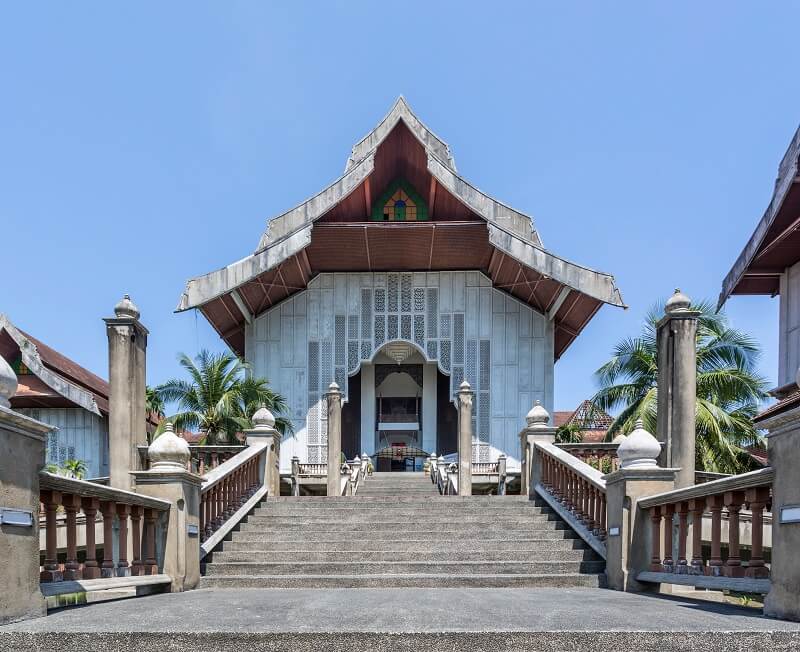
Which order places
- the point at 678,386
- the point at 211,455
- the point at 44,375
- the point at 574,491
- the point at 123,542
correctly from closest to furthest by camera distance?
the point at 123,542 < the point at 574,491 < the point at 678,386 < the point at 211,455 < the point at 44,375

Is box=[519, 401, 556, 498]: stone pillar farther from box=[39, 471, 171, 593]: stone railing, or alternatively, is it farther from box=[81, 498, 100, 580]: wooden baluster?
box=[81, 498, 100, 580]: wooden baluster

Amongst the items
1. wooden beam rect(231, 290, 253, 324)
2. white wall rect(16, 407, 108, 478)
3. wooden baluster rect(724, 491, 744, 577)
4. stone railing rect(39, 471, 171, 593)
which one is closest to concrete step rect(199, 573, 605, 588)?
stone railing rect(39, 471, 171, 593)

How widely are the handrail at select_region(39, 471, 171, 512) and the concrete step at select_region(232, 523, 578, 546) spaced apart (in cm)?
227

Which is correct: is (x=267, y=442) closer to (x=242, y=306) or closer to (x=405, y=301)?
(x=242, y=306)

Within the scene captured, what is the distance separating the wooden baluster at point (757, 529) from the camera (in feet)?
15.6

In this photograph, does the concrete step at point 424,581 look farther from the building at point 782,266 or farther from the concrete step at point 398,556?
the building at point 782,266

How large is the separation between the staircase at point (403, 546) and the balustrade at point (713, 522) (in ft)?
3.31

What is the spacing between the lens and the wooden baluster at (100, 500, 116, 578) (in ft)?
18.3

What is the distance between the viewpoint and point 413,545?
8.37m

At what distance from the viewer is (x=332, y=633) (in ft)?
12.0

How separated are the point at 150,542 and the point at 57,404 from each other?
17.9m

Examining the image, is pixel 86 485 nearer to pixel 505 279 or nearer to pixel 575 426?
pixel 505 279

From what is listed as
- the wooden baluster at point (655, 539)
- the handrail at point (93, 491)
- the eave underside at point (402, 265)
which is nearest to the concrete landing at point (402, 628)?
the handrail at point (93, 491)

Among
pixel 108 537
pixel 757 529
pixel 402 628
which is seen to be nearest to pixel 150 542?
pixel 108 537
